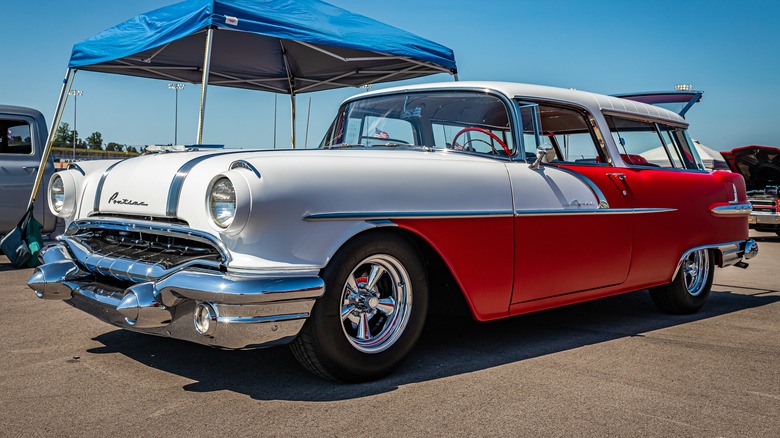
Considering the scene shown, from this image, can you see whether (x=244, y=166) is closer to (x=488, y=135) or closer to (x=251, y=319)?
(x=251, y=319)

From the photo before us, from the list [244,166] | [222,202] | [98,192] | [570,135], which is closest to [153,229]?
[222,202]

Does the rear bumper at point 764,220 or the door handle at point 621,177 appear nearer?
the door handle at point 621,177

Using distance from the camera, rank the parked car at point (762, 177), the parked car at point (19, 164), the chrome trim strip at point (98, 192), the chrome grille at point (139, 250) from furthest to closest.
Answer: the parked car at point (762, 177)
the parked car at point (19, 164)
the chrome trim strip at point (98, 192)
the chrome grille at point (139, 250)

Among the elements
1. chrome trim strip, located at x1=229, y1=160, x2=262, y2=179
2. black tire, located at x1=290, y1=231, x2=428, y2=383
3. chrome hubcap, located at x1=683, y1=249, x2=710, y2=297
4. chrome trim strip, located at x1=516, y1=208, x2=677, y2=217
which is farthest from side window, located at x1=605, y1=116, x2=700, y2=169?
chrome trim strip, located at x1=229, y1=160, x2=262, y2=179

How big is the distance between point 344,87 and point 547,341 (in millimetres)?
6602

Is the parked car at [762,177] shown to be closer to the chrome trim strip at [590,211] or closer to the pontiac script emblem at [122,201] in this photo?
the chrome trim strip at [590,211]

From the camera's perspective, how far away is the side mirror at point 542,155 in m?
3.79

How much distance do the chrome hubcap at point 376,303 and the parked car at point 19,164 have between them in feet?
19.1

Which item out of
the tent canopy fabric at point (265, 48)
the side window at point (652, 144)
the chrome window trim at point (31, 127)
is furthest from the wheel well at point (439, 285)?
the chrome window trim at point (31, 127)

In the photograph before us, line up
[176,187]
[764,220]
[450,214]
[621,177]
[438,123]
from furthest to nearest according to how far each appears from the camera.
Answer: [764,220] < [621,177] < [438,123] < [450,214] < [176,187]

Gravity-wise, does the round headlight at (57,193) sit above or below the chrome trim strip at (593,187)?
below

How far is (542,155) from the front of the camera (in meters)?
3.79

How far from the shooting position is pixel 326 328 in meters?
2.89

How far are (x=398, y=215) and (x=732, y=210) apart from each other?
11.4 ft
